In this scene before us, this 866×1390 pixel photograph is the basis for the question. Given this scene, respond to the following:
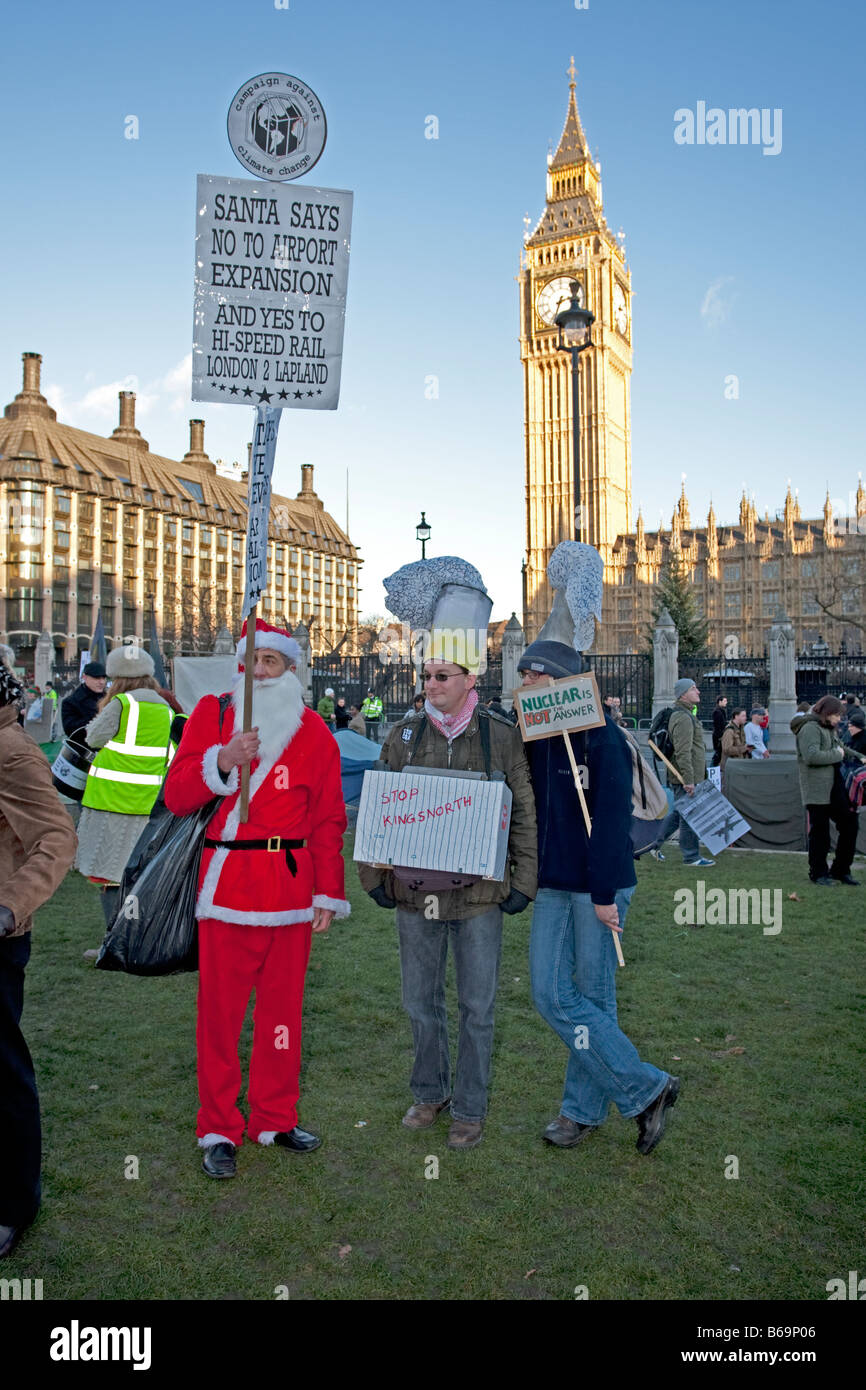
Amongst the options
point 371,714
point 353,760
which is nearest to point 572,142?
point 371,714

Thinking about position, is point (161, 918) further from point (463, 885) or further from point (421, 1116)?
point (421, 1116)

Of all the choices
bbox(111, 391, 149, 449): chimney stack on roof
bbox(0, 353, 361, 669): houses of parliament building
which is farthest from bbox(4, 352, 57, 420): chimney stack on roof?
bbox(111, 391, 149, 449): chimney stack on roof

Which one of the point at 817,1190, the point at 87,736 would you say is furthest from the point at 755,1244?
the point at 87,736

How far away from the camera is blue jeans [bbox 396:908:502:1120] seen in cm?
382

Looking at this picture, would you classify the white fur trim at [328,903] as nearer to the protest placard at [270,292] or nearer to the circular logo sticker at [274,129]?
the protest placard at [270,292]

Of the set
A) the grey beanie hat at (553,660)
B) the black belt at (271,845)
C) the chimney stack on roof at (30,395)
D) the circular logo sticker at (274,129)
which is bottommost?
the black belt at (271,845)

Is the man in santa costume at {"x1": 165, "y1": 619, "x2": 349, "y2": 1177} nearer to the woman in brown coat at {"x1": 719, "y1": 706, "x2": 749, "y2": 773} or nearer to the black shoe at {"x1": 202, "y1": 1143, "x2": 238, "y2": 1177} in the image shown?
the black shoe at {"x1": 202, "y1": 1143, "x2": 238, "y2": 1177}

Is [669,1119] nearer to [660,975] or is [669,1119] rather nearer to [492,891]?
[492,891]

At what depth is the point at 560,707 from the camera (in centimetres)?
375

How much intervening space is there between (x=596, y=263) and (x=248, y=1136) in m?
85.9

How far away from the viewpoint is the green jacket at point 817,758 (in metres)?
9.52

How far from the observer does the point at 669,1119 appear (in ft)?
13.7

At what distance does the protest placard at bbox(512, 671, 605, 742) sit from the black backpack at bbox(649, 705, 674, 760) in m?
5.98

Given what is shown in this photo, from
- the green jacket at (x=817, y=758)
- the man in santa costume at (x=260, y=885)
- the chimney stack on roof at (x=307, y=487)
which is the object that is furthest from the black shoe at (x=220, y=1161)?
the chimney stack on roof at (x=307, y=487)
